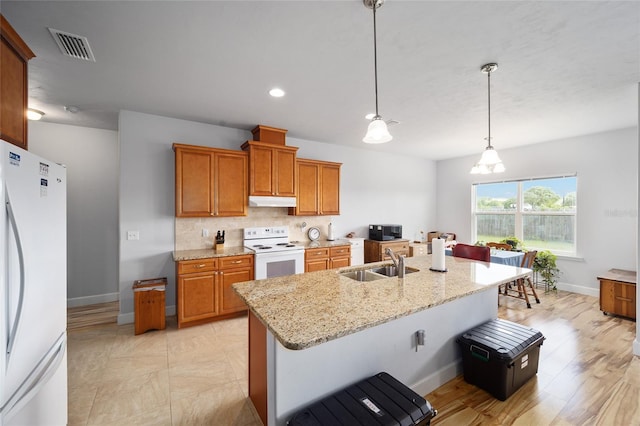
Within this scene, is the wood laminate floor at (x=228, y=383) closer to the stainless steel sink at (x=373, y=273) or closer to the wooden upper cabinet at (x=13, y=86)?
the stainless steel sink at (x=373, y=273)

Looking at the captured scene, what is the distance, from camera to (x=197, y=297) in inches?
128

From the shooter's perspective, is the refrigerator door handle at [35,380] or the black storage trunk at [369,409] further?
the black storage trunk at [369,409]

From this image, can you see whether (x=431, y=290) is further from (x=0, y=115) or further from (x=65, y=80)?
(x=65, y=80)

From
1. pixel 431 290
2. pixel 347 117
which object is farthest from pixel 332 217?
pixel 431 290

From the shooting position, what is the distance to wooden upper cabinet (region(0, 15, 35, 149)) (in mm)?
1407

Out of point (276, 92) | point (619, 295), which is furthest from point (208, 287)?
point (619, 295)

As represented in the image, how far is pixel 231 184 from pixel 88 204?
228 cm

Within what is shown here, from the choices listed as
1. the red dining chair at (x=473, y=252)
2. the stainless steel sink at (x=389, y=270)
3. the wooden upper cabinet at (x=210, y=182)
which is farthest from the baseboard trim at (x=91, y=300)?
the red dining chair at (x=473, y=252)

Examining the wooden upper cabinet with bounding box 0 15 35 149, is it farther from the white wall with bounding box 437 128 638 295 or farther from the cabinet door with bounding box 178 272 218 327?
the white wall with bounding box 437 128 638 295

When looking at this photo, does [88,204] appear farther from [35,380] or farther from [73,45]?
[35,380]

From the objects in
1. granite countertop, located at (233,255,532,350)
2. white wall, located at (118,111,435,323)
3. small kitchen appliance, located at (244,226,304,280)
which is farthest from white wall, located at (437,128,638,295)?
white wall, located at (118,111,435,323)

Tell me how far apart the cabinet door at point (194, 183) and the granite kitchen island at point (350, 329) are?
6.41 ft

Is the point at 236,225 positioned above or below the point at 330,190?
below

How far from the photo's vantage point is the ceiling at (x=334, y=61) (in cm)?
170
